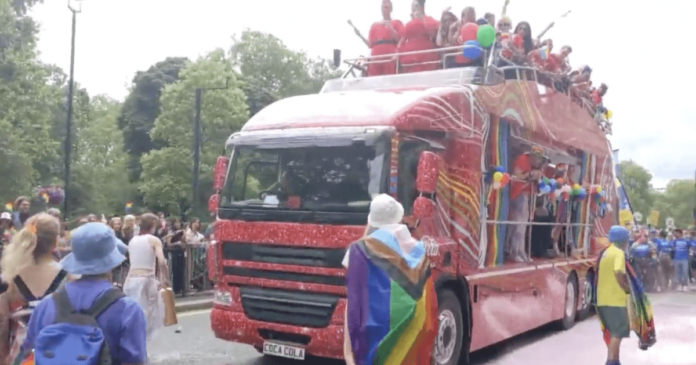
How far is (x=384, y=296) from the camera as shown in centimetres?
457

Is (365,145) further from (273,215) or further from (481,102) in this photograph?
(481,102)

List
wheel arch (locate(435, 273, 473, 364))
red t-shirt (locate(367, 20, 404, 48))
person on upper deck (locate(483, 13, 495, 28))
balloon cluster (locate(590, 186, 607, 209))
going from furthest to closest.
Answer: balloon cluster (locate(590, 186, 607, 209))
person on upper deck (locate(483, 13, 495, 28))
red t-shirt (locate(367, 20, 404, 48))
wheel arch (locate(435, 273, 473, 364))

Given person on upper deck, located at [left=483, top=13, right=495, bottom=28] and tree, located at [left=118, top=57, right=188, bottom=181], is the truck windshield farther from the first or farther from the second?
tree, located at [left=118, top=57, right=188, bottom=181]

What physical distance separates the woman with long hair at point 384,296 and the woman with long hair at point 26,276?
6.27 ft

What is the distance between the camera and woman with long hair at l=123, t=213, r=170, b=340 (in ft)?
26.3

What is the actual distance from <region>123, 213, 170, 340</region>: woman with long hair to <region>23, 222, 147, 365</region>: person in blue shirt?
4564mm

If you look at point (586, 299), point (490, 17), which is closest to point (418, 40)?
point (490, 17)

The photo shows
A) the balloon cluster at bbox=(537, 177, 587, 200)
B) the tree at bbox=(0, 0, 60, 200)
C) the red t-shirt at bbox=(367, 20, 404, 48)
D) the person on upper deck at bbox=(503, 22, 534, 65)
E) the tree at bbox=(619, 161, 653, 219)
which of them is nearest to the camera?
the person on upper deck at bbox=(503, 22, 534, 65)

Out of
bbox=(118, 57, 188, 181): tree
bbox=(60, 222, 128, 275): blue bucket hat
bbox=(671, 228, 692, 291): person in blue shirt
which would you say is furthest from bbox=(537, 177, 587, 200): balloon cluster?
bbox=(118, 57, 188, 181): tree

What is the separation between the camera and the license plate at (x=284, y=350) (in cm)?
727

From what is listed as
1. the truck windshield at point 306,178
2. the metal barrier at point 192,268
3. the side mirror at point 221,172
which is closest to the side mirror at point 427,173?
the truck windshield at point 306,178

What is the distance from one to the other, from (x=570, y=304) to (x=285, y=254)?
6.57 m

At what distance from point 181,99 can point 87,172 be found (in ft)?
42.9

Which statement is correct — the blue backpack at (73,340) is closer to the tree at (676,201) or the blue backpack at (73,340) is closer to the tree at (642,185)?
the tree at (642,185)
